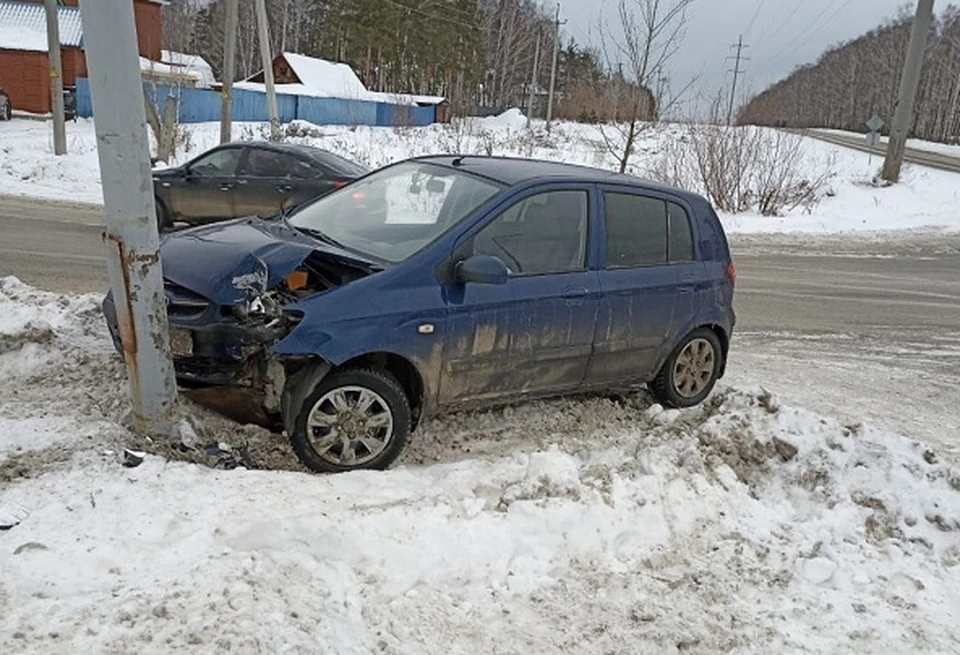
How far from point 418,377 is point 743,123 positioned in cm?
1892

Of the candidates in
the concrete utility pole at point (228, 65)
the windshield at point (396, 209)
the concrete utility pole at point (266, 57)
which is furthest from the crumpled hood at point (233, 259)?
the concrete utility pole at point (266, 57)

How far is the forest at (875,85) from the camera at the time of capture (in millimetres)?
72625

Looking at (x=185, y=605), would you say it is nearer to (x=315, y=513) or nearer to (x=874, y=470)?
(x=315, y=513)

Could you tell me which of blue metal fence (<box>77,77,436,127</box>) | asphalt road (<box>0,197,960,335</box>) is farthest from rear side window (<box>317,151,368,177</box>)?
blue metal fence (<box>77,77,436,127</box>)

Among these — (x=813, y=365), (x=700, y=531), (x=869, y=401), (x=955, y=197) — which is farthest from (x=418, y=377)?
(x=955, y=197)

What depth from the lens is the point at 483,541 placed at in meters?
3.74

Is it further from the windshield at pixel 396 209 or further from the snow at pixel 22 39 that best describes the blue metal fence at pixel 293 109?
the windshield at pixel 396 209

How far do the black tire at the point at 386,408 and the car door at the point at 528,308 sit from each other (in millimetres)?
324

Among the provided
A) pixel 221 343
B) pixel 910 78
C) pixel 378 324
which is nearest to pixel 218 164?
pixel 221 343

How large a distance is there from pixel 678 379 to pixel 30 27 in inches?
1925

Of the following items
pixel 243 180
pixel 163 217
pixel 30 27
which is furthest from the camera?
pixel 30 27

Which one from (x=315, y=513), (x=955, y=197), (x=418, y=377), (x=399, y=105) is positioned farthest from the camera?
(x=399, y=105)

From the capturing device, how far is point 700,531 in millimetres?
4141

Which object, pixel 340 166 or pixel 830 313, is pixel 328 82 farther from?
pixel 830 313
